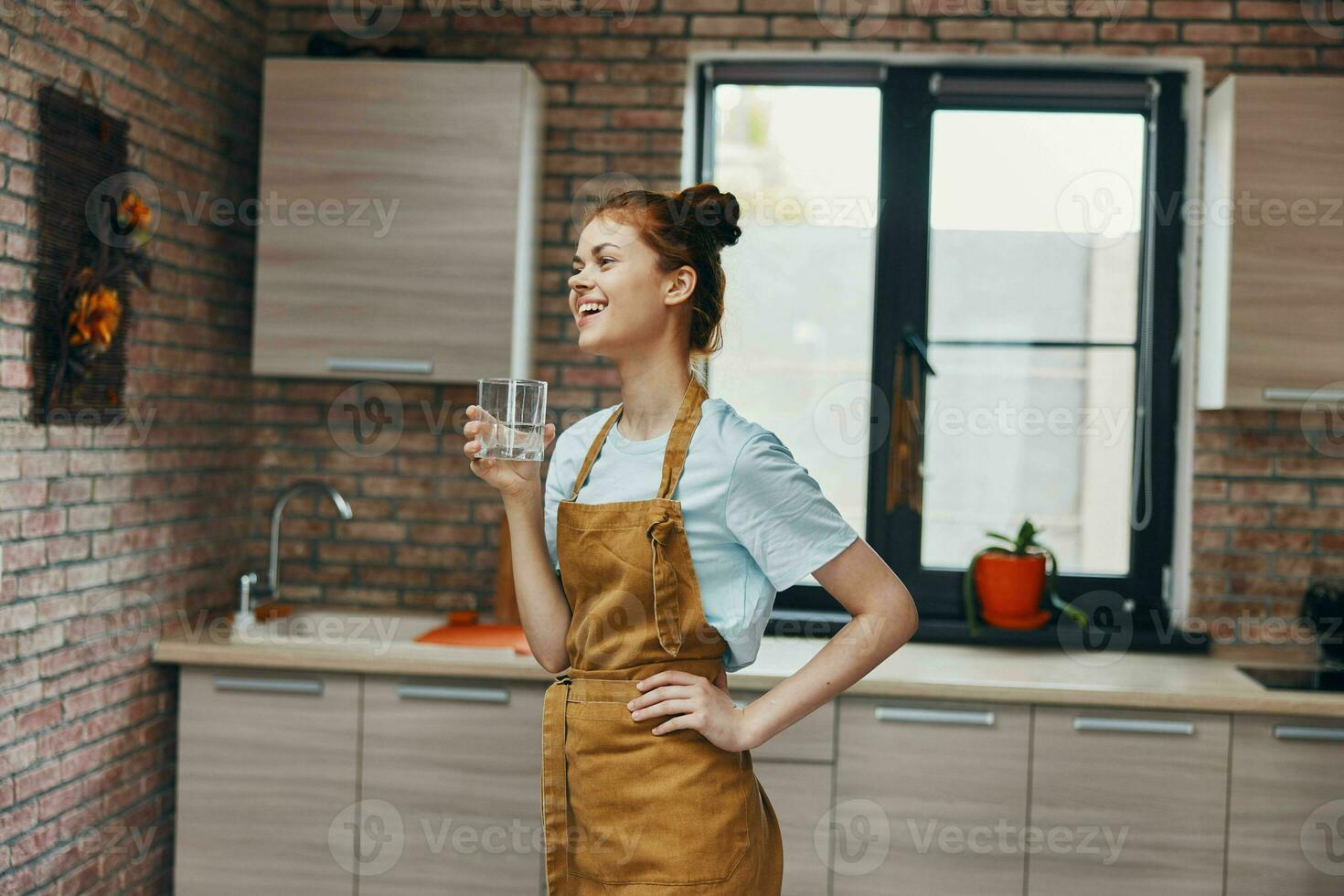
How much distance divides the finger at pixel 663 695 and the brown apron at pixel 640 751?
24 millimetres

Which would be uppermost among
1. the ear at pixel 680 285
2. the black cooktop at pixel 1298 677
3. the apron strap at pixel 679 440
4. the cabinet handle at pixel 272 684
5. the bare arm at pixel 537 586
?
the ear at pixel 680 285

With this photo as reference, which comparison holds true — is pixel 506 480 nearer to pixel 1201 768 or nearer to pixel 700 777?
pixel 700 777

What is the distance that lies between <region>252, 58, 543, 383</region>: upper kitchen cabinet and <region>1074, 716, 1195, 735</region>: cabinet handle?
1.61 m

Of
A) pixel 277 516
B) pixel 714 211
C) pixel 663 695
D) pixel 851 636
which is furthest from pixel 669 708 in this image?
pixel 277 516

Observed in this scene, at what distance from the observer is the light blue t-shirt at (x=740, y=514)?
4.82ft

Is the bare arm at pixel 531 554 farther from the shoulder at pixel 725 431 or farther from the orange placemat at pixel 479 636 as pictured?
the orange placemat at pixel 479 636

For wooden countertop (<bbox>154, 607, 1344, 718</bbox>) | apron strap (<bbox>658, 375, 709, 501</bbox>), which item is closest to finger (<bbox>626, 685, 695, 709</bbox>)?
apron strap (<bbox>658, 375, 709, 501</bbox>)

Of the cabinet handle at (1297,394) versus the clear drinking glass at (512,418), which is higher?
the cabinet handle at (1297,394)

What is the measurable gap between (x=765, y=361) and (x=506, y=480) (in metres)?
1.88

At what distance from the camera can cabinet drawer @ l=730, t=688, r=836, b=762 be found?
8.60ft

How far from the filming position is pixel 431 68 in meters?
2.94

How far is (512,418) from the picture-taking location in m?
1.59

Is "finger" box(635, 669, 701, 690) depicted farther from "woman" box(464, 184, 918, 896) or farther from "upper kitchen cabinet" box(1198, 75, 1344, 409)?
"upper kitchen cabinet" box(1198, 75, 1344, 409)

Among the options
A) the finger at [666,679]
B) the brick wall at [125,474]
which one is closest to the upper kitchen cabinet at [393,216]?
the brick wall at [125,474]
